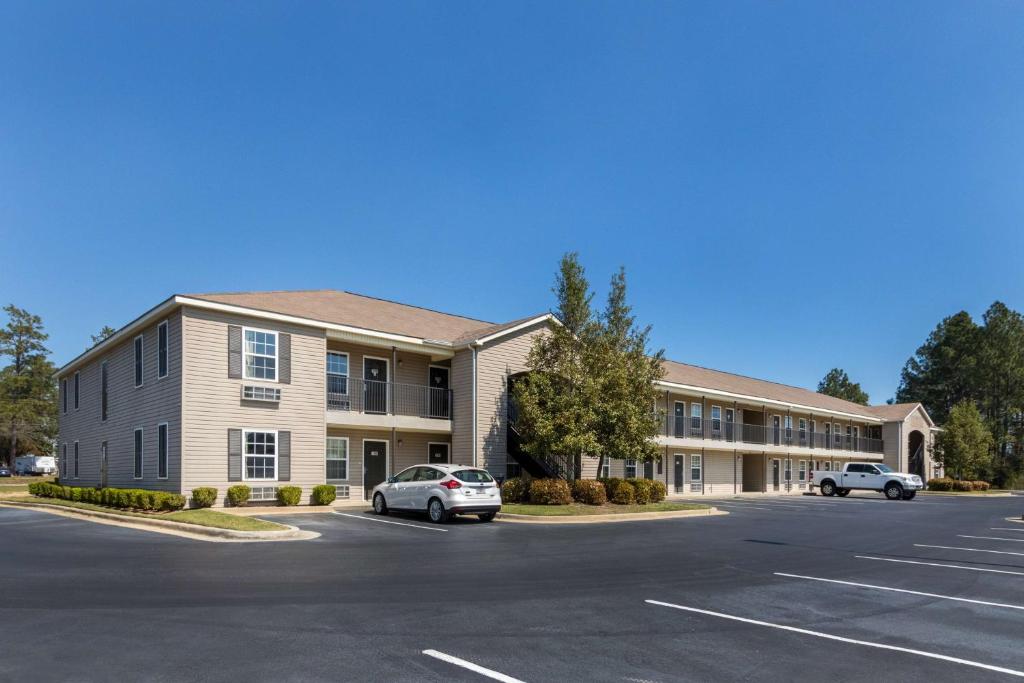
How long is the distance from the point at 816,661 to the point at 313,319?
18867mm

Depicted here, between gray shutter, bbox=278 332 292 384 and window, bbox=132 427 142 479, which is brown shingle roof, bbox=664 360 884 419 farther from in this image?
window, bbox=132 427 142 479

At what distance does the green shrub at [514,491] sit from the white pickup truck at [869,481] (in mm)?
24340

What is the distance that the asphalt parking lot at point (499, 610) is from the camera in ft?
20.3

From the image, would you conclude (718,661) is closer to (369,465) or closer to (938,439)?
(369,465)

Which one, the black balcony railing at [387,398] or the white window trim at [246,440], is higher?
the black balcony railing at [387,398]

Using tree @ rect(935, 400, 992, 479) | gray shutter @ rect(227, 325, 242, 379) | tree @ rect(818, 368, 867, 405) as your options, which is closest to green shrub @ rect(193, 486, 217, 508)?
gray shutter @ rect(227, 325, 242, 379)

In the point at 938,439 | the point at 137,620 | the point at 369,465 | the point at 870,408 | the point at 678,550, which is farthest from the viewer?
the point at 870,408

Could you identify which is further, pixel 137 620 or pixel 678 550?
pixel 678 550

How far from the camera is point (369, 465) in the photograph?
83.6ft

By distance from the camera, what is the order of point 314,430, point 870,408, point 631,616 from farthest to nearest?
point 870,408 < point 314,430 < point 631,616

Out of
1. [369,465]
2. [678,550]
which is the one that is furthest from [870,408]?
[678,550]

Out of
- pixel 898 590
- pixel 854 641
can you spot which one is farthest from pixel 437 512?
pixel 854 641

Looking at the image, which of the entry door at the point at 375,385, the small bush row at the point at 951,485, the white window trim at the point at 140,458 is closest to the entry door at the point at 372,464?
the entry door at the point at 375,385

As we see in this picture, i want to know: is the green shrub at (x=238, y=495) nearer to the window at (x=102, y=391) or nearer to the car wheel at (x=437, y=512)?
the car wheel at (x=437, y=512)
